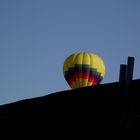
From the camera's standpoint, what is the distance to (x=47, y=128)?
33.3ft

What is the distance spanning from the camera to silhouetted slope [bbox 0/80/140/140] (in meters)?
8.04

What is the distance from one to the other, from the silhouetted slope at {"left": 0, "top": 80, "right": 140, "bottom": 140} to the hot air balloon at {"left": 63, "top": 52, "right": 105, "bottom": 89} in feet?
59.4

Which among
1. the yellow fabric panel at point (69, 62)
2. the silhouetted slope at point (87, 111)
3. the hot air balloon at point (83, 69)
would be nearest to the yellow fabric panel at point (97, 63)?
the hot air balloon at point (83, 69)

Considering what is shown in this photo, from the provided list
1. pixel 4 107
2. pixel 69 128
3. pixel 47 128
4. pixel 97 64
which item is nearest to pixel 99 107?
pixel 69 128

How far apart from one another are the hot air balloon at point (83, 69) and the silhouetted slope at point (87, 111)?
18.1m

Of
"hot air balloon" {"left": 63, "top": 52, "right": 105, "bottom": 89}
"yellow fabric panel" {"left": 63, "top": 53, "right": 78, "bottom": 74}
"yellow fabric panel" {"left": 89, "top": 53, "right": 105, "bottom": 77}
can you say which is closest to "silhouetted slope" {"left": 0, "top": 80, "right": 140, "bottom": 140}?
"hot air balloon" {"left": 63, "top": 52, "right": 105, "bottom": 89}

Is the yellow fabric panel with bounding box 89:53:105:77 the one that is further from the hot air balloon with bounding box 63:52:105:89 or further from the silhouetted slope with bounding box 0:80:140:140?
the silhouetted slope with bounding box 0:80:140:140

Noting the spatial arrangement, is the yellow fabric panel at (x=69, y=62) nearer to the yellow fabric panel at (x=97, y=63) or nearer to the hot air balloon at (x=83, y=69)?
the hot air balloon at (x=83, y=69)

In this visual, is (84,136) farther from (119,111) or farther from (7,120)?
(7,120)

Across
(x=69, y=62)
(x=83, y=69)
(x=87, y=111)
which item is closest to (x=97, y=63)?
(x=83, y=69)

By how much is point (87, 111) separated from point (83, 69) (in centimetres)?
2031

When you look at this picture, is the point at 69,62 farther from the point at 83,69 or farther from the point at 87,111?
the point at 87,111

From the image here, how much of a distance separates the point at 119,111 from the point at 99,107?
1.07 meters

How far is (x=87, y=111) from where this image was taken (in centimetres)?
945
